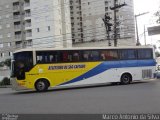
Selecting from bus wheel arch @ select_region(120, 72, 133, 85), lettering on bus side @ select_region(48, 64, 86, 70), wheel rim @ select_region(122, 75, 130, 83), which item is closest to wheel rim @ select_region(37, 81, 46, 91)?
lettering on bus side @ select_region(48, 64, 86, 70)

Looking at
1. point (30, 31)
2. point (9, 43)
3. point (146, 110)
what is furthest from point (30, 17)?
point (146, 110)

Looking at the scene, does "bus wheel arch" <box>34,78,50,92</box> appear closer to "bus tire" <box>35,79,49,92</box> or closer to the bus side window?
"bus tire" <box>35,79,49,92</box>

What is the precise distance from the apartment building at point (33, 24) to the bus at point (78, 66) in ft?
143

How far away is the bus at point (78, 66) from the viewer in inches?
939

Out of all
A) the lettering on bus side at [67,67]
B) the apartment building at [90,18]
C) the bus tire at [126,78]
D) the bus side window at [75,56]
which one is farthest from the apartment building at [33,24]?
the lettering on bus side at [67,67]

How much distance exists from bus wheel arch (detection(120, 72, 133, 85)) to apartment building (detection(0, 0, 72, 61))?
4343 centimetres

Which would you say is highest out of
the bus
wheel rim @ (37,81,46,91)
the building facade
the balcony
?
the balcony

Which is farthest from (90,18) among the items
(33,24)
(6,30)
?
(33,24)

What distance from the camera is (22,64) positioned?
78.4ft

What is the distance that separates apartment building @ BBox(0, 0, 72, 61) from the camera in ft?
231

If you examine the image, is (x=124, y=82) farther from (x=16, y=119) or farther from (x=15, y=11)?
(x=15, y=11)

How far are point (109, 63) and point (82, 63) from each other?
218 centimetres

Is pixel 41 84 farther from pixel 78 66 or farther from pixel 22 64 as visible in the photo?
pixel 78 66

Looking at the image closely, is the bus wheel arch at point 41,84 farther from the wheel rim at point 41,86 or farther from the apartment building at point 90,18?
the apartment building at point 90,18
